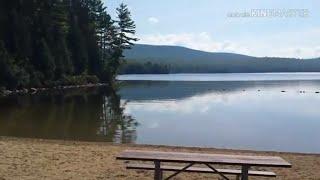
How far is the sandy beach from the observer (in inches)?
376

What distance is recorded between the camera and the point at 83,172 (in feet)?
32.2

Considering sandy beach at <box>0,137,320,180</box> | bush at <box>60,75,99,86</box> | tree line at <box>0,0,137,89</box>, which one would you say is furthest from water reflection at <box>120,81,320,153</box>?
bush at <box>60,75,99,86</box>

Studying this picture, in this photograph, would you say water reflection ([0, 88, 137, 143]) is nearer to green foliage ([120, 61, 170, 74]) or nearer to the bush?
the bush

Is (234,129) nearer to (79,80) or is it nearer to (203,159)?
(203,159)

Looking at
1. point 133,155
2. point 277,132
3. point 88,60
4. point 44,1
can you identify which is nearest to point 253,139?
point 277,132

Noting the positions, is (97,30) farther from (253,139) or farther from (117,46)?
(253,139)

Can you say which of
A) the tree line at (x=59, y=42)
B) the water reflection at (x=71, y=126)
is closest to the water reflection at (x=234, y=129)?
the water reflection at (x=71, y=126)

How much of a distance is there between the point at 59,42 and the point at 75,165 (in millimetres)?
56876

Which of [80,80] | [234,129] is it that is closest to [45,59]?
[80,80]

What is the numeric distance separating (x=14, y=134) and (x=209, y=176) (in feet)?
40.0

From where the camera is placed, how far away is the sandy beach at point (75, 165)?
31.3ft

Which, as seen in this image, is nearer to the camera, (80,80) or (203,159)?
(203,159)

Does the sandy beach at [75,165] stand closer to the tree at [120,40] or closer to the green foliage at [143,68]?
the tree at [120,40]

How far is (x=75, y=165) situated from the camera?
10.5m
